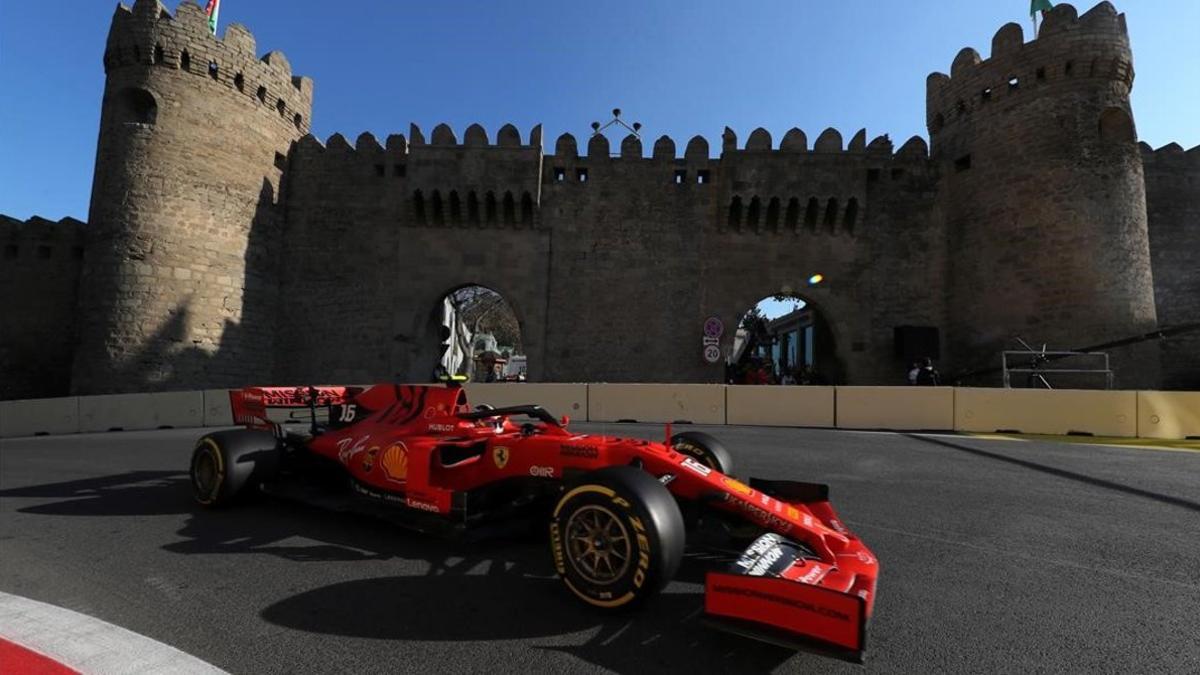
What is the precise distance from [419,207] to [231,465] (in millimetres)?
15275

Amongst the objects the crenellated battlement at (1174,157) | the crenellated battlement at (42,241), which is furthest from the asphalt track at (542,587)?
the crenellated battlement at (1174,157)

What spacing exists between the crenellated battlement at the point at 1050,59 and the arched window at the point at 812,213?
5.23 metres

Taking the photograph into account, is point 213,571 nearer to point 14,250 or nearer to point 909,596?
point 909,596

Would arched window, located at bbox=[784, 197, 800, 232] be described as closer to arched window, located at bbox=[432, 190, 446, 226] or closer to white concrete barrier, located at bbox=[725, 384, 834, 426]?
white concrete barrier, located at bbox=[725, 384, 834, 426]

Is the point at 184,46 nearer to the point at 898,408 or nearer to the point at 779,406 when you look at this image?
the point at 779,406

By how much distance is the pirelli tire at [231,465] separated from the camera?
4281 mm

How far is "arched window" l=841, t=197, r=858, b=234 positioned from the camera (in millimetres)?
17906

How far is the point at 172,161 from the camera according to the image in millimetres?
15445

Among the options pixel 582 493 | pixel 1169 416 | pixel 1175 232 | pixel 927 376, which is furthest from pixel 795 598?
pixel 1175 232

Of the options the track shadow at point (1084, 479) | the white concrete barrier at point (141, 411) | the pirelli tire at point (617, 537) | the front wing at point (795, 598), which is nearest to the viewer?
the front wing at point (795, 598)

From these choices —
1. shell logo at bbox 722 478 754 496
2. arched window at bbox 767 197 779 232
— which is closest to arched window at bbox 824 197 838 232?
arched window at bbox 767 197 779 232

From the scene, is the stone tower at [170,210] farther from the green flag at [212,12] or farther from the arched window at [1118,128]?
the arched window at [1118,128]

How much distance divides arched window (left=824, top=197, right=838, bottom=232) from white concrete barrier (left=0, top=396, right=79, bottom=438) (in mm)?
20994

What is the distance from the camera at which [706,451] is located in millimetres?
4102
